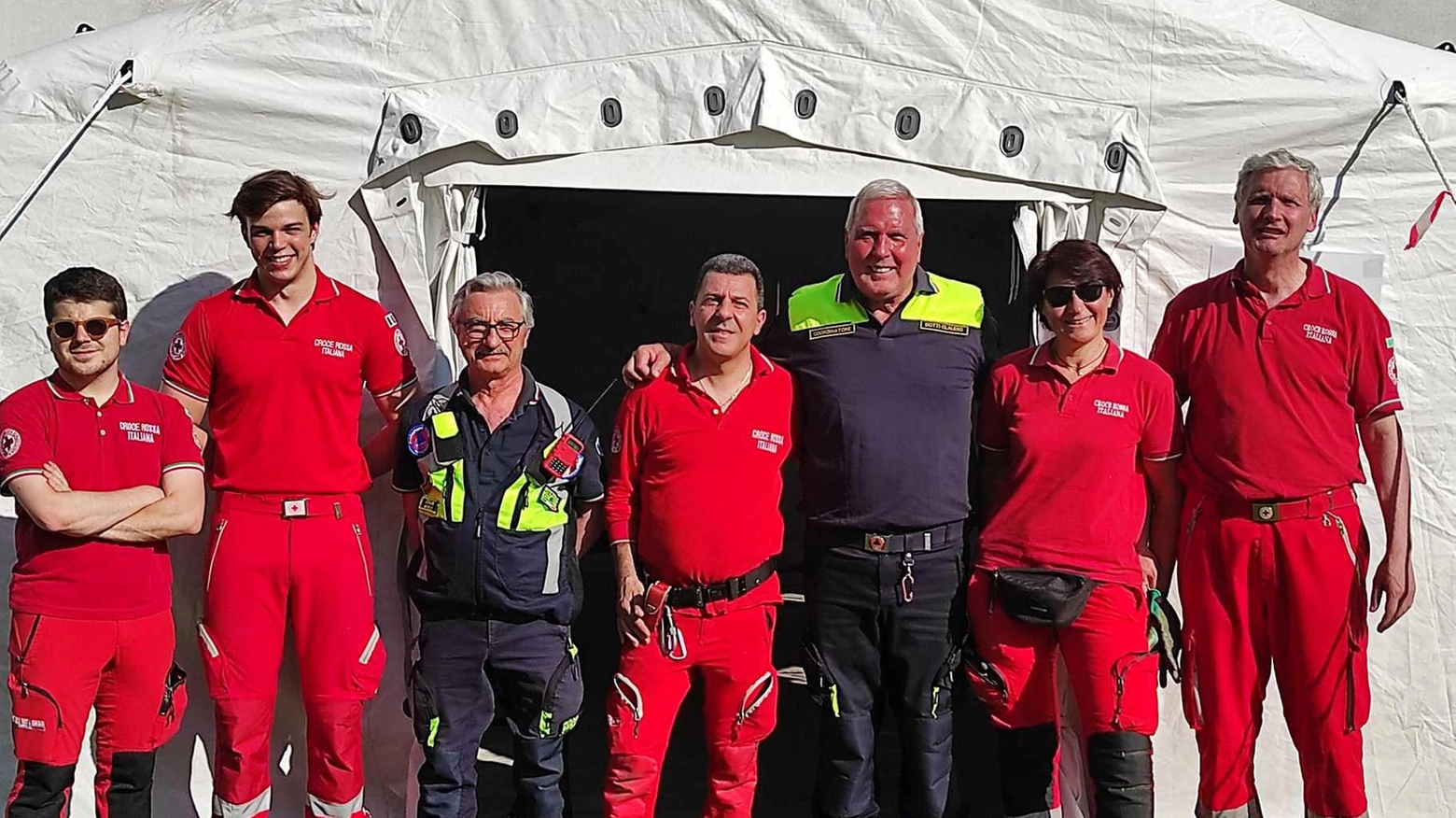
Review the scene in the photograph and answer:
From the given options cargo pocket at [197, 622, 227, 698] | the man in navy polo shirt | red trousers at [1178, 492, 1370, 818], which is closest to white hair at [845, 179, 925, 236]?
the man in navy polo shirt

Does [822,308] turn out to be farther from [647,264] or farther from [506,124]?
[647,264]

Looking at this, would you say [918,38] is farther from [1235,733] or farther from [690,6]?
[1235,733]

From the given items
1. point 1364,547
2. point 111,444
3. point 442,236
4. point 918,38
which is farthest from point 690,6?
point 1364,547

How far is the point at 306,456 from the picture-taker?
3055mm

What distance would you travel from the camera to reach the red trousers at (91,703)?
281 centimetres

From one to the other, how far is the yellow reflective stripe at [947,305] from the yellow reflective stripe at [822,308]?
0.12 metres

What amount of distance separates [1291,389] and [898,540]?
95cm

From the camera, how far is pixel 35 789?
9.41 feet

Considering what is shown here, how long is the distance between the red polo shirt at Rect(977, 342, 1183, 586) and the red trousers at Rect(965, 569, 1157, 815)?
0.28 ft

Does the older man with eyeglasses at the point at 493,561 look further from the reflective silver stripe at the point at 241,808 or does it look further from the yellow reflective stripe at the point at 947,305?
the yellow reflective stripe at the point at 947,305

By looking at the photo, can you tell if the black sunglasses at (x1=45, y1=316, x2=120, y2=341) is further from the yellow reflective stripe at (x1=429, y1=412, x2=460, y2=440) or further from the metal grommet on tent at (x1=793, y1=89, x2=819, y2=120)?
the metal grommet on tent at (x1=793, y1=89, x2=819, y2=120)

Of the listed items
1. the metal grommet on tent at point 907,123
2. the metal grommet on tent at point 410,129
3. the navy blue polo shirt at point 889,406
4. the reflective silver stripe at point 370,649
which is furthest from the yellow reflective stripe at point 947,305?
the reflective silver stripe at point 370,649

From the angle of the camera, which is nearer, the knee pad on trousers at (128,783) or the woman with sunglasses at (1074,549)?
the woman with sunglasses at (1074,549)

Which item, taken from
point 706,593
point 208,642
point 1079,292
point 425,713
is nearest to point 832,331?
point 1079,292
